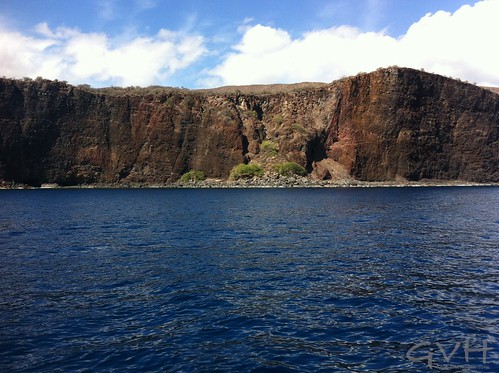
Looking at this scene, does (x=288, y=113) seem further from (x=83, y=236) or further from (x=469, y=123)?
(x=83, y=236)

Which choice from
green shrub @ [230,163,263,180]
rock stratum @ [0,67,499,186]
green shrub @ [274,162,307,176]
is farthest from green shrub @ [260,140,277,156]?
green shrub @ [274,162,307,176]

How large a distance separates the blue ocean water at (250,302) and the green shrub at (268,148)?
319 feet

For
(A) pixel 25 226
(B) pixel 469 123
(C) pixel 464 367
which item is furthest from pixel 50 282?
(B) pixel 469 123

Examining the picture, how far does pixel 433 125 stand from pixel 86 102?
110 m

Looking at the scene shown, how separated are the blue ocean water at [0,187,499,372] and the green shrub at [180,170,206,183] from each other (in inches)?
3818

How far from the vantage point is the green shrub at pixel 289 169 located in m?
120

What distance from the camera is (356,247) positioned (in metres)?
25.7

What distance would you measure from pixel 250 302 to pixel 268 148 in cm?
11524

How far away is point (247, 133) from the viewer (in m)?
134

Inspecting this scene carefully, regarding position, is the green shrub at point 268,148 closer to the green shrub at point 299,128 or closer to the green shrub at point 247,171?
the green shrub at point 247,171

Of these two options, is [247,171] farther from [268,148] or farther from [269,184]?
[268,148]

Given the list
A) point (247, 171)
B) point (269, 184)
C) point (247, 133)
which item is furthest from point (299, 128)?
point (269, 184)

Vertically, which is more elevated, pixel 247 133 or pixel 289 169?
pixel 247 133

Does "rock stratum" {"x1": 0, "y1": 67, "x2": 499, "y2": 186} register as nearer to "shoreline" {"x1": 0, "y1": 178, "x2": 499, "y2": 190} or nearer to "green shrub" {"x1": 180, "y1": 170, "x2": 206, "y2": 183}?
"shoreline" {"x1": 0, "y1": 178, "x2": 499, "y2": 190}
